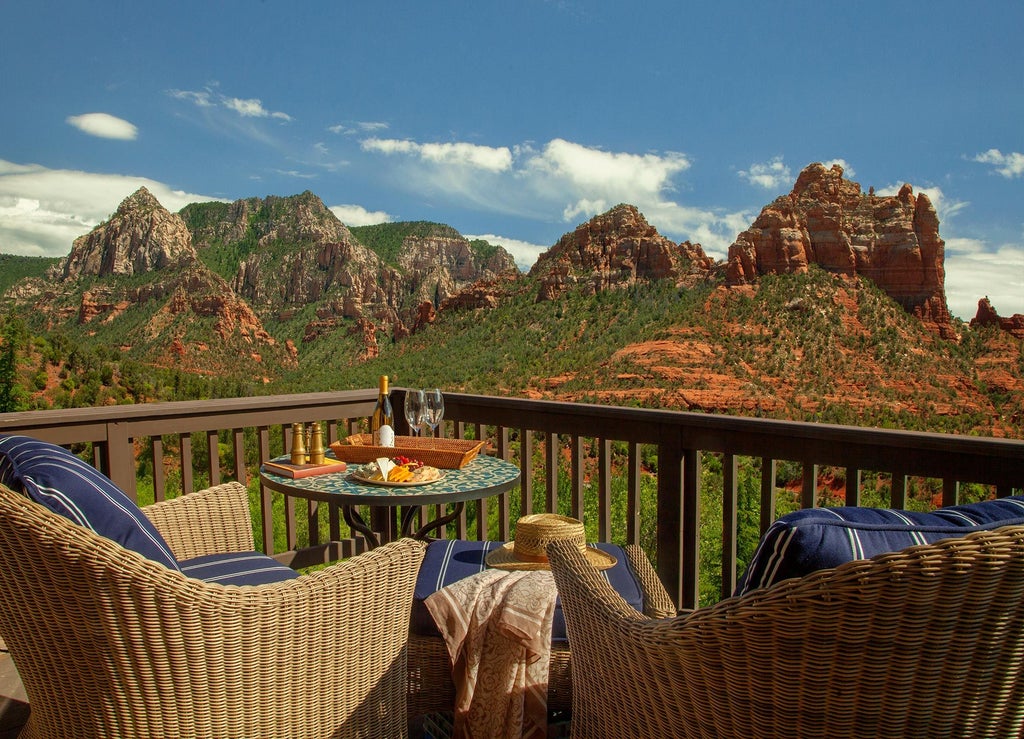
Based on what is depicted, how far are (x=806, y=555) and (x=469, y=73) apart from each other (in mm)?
22188

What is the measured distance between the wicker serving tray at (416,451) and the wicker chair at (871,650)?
1576 mm

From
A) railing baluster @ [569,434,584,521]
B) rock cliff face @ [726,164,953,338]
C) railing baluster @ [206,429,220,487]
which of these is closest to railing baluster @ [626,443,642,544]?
railing baluster @ [569,434,584,521]

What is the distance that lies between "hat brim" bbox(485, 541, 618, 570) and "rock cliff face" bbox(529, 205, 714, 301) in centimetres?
3476

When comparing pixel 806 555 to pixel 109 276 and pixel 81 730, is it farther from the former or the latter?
pixel 109 276

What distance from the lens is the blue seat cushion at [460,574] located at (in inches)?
71.7

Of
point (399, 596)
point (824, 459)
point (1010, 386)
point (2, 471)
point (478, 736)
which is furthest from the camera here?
point (1010, 386)

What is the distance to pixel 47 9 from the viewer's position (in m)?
12.7

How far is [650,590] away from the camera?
6.09ft

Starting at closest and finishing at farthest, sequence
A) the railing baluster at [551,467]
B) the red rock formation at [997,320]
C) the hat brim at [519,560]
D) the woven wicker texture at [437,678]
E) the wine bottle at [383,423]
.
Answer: the woven wicker texture at [437,678] → the hat brim at [519,560] → the wine bottle at [383,423] → the railing baluster at [551,467] → the red rock formation at [997,320]

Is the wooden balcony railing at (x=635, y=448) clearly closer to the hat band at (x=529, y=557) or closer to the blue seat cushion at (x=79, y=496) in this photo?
the hat band at (x=529, y=557)

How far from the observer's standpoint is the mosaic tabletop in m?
2.13

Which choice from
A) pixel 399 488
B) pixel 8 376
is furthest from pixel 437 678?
pixel 8 376

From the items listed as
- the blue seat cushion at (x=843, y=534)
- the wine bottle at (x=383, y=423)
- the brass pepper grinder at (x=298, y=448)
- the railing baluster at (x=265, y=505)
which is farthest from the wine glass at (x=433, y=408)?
the blue seat cushion at (x=843, y=534)

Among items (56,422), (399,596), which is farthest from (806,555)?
(56,422)
